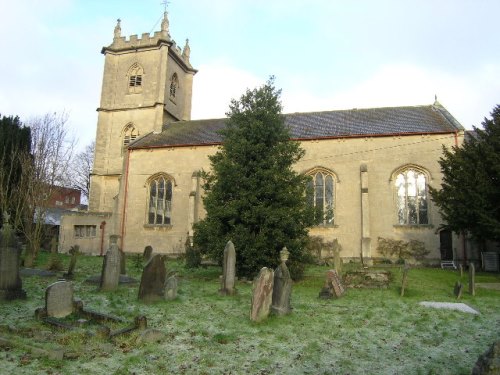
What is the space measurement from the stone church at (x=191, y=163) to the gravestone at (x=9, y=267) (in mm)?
8956

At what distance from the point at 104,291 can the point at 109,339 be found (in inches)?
192

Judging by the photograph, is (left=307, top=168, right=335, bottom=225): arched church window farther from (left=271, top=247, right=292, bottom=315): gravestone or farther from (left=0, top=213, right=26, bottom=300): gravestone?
(left=0, top=213, right=26, bottom=300): gravestone

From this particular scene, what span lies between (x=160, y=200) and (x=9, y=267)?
17.2 m

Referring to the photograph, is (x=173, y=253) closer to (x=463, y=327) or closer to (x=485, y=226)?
(x=485, y=226)

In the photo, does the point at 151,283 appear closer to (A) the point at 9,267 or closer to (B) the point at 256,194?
(A) the point at 9,267

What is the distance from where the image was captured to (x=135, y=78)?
32656 mm

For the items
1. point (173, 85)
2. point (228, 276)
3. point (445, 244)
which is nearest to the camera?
point (228, 276)

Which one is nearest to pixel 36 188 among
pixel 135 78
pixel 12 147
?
pixel 12 147

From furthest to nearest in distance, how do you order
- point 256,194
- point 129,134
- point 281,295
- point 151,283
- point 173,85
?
point 173,85, point 129,134, point 256,194, point 151,283, point 281,295

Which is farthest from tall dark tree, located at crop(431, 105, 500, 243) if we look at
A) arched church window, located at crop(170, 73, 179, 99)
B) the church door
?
arched church window, located at crop(170, 73, 179, 99)

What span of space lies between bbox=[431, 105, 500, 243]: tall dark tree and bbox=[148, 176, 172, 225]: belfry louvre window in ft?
51.4

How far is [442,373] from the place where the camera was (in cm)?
580

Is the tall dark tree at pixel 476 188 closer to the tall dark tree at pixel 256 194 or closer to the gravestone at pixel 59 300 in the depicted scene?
the tall dark tree at pixel 256 194

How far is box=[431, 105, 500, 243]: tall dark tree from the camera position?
52.7 feet
